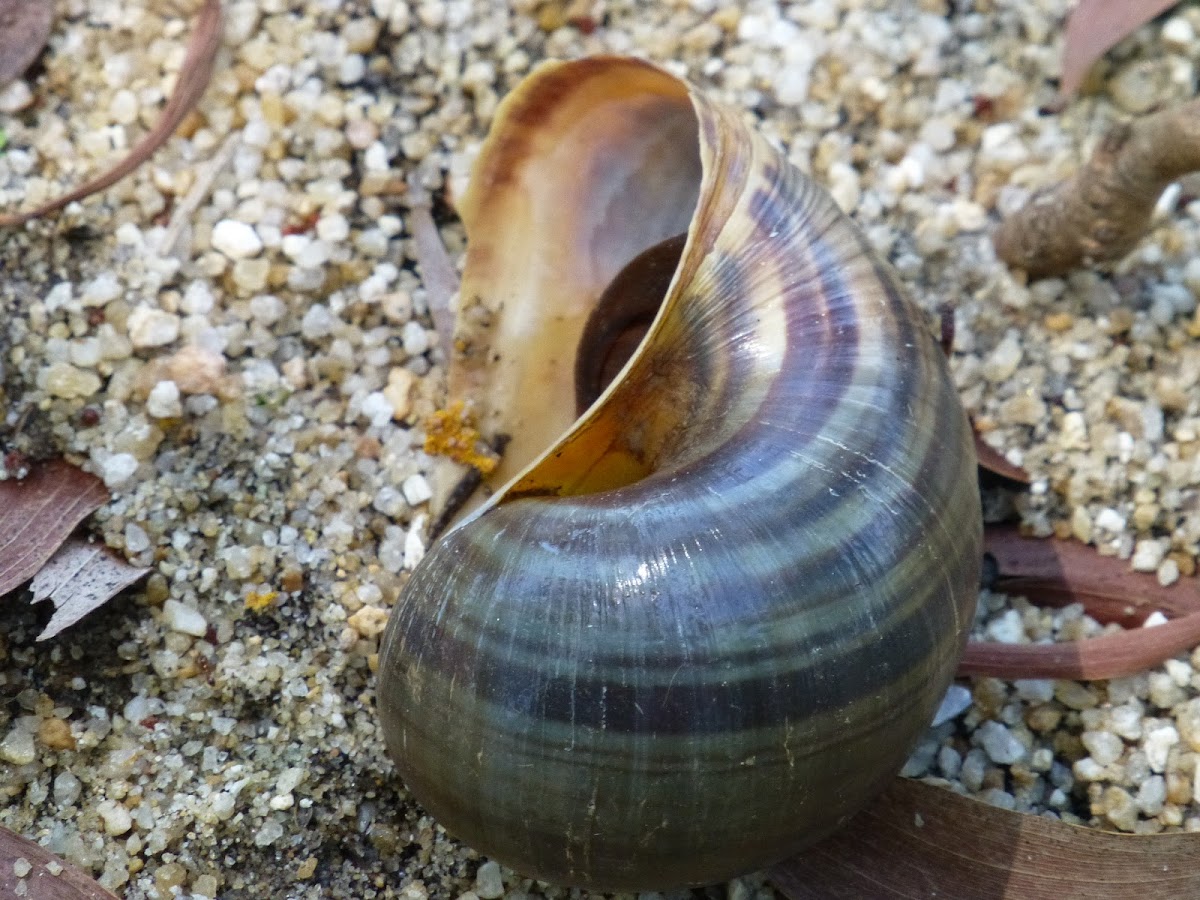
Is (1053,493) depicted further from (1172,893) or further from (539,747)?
(539,747)

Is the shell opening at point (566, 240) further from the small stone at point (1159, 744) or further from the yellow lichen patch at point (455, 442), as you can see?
the small stone at point (1159, 744)

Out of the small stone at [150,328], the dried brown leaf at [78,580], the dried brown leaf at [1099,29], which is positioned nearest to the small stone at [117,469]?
the dried brown leaf at [78,580]

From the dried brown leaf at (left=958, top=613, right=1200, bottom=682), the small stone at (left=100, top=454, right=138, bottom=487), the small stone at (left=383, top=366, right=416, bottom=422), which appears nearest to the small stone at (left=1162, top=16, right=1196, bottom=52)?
the dried brown leaf at (left=958, top=613, right=1200, bottom=682)

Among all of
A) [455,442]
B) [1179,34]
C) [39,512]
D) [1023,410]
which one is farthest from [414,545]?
[1179,34]

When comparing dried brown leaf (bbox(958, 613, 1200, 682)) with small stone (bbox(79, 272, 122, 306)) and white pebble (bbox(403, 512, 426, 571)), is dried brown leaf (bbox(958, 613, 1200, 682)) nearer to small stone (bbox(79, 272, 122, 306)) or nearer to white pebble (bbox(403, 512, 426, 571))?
white pebble (bbox(403, 512, 426, 571))

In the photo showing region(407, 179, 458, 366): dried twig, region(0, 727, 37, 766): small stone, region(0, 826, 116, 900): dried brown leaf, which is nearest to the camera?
region(0, 826, 116, 900): dried brown leaf

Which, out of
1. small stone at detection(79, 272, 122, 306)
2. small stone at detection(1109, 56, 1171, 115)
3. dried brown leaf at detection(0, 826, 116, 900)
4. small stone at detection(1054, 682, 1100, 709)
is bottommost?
small stone at detection(1054, 682, 1100, 709)
